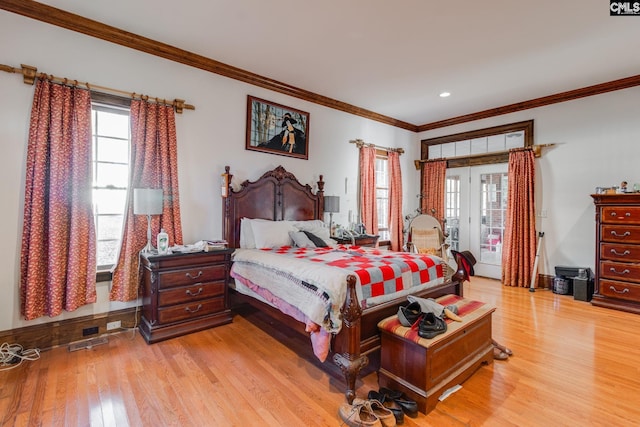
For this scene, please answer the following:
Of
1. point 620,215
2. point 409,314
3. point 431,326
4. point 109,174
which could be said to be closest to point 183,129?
point 109,174

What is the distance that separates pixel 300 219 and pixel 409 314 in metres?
2.56

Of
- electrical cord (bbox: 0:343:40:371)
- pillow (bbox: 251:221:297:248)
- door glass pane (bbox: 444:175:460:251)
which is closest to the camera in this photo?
electrical cord (bbox: 0:343:40:371)

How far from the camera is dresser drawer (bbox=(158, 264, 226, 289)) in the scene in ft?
9.68

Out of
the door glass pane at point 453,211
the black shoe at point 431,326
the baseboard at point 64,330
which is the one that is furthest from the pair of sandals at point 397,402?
the door glass pane at point 453,211

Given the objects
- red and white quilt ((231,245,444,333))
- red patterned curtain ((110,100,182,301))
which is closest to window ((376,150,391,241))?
red and white quilt ((231,245,444,333))

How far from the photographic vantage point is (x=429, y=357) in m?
1.94

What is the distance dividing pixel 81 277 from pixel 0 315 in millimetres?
611

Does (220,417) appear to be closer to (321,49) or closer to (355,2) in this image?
(355,2)

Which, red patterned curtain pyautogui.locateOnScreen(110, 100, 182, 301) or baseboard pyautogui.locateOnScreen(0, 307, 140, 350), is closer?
baseboard pyautogui.locateOnScreen(0, 307, 140, 350)

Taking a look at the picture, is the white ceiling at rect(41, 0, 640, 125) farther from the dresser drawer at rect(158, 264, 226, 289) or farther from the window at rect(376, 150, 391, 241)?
the dresser drawer at rect(158, 264, 226, 289)

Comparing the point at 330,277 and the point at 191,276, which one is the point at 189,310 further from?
the point at 330,277

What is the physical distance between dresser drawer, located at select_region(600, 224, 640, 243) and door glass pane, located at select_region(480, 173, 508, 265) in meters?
1.49

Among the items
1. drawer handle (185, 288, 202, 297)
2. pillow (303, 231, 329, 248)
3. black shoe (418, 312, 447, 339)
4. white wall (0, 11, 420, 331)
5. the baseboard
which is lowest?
the baseboard

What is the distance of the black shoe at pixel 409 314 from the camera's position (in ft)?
7.08
